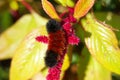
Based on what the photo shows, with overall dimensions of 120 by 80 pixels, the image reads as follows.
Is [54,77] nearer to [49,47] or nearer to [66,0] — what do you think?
[49,47]

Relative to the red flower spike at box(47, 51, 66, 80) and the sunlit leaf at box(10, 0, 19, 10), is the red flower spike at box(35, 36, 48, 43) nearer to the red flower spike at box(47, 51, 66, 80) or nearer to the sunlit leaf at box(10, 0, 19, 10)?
the red flower spike at box(47, 51, 66, 80)

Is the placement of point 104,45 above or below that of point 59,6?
below

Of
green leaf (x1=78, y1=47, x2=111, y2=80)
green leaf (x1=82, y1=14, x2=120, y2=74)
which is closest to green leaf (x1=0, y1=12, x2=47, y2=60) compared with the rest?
green leaf (x1=78, y1=47, x2=111, y2=80)

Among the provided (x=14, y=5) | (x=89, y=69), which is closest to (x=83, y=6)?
(x=89, y=69)

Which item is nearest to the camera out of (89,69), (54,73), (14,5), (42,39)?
(54,73)

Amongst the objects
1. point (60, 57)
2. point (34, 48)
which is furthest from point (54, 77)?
point (34, 48)

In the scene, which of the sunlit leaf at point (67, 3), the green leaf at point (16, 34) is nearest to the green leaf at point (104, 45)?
the sunlit leaf at point (67, 3)

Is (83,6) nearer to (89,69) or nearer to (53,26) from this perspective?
(53,26)
